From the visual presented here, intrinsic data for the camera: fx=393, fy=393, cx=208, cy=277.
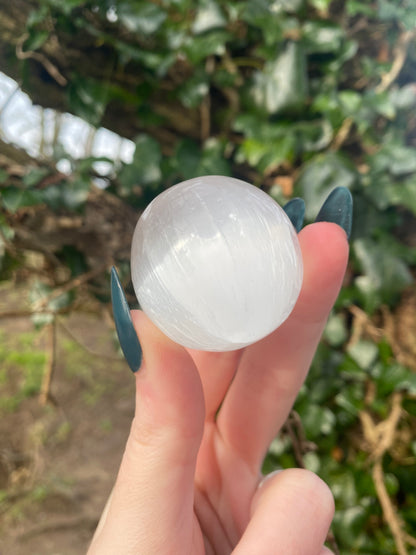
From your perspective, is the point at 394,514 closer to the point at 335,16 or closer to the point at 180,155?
the point at 180,155

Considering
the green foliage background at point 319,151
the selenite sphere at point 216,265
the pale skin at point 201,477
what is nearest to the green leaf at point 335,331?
the green foliage background at point 319,151

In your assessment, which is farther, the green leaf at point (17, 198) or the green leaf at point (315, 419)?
the green leaf at point (315, 419)

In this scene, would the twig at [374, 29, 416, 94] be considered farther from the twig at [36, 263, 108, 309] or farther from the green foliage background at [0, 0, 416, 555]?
the twig at [36, 263, 108, 309]

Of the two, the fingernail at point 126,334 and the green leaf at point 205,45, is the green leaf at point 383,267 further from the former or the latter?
the fingernail at point 126,334

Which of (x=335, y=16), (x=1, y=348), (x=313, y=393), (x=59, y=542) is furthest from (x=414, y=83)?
(x=1, y=348)

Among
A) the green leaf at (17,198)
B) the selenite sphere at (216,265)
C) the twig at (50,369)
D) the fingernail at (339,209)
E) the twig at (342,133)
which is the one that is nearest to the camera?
the selenite sphere at (216,265)

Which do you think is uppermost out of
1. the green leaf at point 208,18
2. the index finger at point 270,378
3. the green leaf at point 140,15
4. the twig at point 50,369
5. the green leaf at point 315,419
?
the green leaf at point 208,18

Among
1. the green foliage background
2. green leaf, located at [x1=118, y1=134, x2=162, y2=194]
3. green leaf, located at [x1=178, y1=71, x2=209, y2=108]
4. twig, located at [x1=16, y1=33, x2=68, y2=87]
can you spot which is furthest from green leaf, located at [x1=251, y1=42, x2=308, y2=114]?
twig, located at [x1=16, y1=33, x2=68, y2=87]
